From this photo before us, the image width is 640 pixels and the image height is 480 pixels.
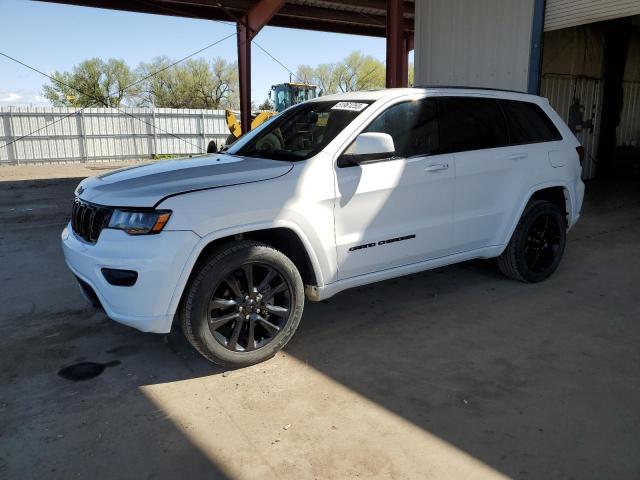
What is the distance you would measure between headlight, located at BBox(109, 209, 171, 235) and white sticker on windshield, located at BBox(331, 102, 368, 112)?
171 centimetres

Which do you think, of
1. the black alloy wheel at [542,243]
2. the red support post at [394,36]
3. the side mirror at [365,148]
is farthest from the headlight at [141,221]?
the red support post at [394,36]

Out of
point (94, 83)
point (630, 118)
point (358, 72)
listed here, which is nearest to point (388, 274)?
point (630, 118)

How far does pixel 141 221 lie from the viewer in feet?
10.5

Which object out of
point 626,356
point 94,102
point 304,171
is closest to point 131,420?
point 304,171

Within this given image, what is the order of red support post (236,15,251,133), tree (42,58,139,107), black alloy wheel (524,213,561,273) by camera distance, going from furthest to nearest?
tree (42,58,139,107)
red support post (236,15,251,133)
black alloy wheel (524,213,561,273)

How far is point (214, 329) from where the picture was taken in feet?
11.3

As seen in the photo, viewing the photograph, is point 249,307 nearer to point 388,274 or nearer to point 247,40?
point 388,274

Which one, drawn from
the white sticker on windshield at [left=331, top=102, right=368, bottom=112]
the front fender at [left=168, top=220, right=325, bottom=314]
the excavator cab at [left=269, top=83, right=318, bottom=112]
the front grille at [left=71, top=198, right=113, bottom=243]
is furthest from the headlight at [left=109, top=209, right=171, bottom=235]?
the excavator cab at [left=269, top=83, right=318, bottom=112]

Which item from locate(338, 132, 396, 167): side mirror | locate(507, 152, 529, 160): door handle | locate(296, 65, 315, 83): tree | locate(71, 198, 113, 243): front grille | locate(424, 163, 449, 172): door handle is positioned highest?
locate(296, 65, 315, 83): tree

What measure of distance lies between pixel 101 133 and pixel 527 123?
21616 mm

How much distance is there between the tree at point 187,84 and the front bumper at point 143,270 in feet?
172

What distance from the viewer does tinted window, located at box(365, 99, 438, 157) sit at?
4137 mm

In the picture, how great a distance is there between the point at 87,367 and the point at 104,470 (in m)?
1.23

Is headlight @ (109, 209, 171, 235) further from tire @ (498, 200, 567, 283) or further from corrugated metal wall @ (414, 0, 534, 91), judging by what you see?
corrugated metal wall @ (414, 0, 534, 91)
